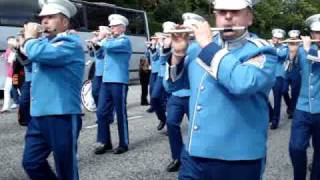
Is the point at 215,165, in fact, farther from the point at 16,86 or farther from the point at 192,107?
the point at 16,86

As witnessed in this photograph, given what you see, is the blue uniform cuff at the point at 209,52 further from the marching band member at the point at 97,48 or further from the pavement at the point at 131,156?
the marching band member at the point at 97,48

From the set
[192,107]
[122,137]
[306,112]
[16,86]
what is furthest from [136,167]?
[16,86]

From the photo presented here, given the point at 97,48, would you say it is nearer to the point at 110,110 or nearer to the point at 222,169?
the point at 110,110

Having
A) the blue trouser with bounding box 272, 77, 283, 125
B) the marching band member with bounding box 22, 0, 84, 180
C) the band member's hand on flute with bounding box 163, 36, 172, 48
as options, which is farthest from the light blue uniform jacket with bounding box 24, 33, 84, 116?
the blue trouser with bounding box 272, 77, 283, 125

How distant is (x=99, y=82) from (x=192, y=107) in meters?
6.10

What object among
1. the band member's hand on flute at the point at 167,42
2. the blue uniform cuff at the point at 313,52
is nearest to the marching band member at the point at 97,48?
the blue uniform cuff at the point at 313,52

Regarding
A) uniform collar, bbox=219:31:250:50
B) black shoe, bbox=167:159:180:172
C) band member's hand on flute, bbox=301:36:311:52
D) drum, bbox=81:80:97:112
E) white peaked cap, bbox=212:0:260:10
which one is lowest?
drum, bbox=81:80:97:112

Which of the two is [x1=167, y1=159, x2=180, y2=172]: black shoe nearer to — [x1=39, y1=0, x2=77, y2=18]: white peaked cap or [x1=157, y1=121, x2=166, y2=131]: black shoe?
[x1=39, y1=0, x2=77, y2=18]: white peaked cap

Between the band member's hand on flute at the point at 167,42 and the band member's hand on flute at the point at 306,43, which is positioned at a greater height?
the band member's hand on flute at the point at 167,42

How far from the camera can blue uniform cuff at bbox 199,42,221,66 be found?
3279mm

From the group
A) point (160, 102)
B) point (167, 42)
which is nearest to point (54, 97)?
point (167, 42)

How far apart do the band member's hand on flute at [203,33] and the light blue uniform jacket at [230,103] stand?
3 cm

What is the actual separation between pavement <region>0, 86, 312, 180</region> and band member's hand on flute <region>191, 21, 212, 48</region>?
3.44 meters

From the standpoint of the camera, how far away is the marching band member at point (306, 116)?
587cm
